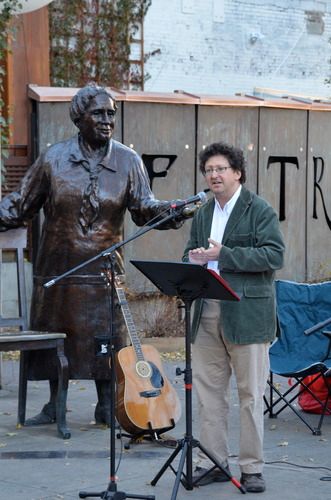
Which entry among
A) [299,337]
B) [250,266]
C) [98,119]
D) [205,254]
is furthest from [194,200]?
[299,337]

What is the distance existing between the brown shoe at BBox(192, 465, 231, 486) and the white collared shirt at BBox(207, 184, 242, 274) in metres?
1.12

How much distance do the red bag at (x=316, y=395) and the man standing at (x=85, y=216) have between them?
1623 mm

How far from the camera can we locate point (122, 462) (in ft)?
20.9

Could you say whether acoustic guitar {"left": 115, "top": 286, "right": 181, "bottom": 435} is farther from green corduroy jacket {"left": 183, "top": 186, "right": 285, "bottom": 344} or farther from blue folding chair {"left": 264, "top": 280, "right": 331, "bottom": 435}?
green corduroy jacket {"left": 183, "top": 186, "right": 285, "bottom": 344}

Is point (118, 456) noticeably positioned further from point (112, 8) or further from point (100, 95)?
point (112, 8)

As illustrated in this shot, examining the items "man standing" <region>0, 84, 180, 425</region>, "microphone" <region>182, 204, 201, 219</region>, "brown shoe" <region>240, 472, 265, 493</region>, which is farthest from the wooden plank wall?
"brown shoe" <region>240, 472, 265, 493</region>

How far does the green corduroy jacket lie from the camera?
5.51 m

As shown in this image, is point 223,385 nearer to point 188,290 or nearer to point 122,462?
point 188,290

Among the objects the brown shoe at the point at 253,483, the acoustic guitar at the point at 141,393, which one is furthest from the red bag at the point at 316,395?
the brown shoe at the point at 253,483

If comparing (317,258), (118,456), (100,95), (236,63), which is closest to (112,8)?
(236,63)

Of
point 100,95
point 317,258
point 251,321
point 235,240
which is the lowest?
point 317,258

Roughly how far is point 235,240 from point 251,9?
45.9ft

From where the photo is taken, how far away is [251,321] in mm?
5582

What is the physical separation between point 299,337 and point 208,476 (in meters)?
2.48
